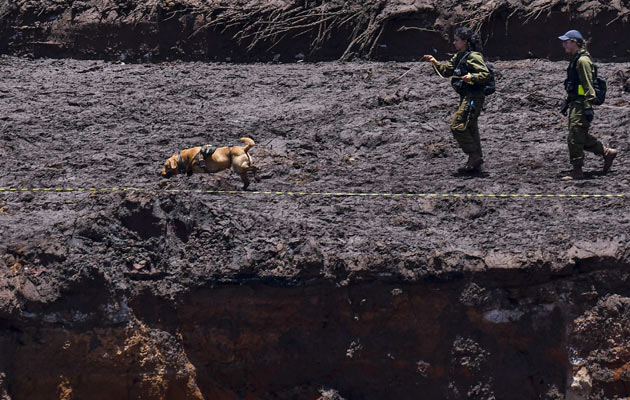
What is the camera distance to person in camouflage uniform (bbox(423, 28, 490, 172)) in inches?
421

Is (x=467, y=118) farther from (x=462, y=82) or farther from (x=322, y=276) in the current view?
(x=322, y=276)

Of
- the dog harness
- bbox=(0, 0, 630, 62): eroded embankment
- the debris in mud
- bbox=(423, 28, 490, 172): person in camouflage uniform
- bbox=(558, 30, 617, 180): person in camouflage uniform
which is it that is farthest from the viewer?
bbox=(0, 0, 630, 62): eroded embankment

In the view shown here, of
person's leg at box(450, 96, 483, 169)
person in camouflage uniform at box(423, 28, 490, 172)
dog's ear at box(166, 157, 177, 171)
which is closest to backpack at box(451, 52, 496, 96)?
person in camouflage uniform at box(423, 28, 490, 172)

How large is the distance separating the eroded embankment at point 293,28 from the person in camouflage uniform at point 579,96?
159 inches

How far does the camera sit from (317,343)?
30.8 feet

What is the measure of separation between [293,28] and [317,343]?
22.4 ft

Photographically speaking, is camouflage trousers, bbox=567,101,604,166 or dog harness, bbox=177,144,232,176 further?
dog harness, bbox=177,144,232,176

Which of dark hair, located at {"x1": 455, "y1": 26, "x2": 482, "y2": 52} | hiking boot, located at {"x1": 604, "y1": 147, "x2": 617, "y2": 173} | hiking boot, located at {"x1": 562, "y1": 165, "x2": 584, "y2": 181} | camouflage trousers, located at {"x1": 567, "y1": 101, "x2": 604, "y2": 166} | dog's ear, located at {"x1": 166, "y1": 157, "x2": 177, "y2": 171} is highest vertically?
dark hair, located at {"x1": 455, "y1": 26, "x2": 482, "y2": 52}

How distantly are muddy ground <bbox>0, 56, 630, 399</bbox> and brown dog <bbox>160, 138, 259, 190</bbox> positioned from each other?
0.64ft

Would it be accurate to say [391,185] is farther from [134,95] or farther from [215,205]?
[134,95]

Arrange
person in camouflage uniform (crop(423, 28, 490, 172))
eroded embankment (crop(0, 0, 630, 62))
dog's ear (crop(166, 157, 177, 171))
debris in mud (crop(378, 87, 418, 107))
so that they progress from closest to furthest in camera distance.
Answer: person in camouflage uniform (crop(423, 28, 490, 172))
dog's ear (crop(166, 157, 177, 171))
debris in mud (crop(378, 87, 418, 107))
eroded embankment (crop(0, 0, 630, 62))

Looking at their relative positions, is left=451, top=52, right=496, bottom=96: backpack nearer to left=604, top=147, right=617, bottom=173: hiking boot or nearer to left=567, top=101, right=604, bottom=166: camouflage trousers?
left=567, top=101, right=604, bottom=166: camouflage trousers

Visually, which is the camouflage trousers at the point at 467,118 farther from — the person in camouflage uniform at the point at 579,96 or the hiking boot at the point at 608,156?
the hiking boot at the point at 608,156

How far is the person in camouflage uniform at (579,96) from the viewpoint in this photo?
1045 cm
